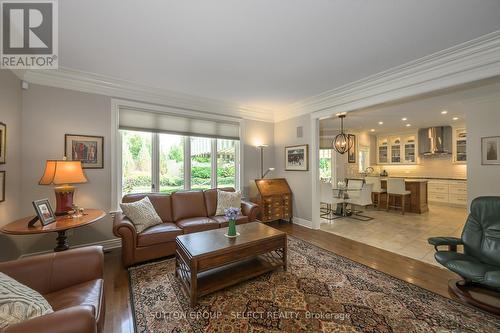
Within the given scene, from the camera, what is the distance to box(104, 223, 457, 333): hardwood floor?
1.85 meters

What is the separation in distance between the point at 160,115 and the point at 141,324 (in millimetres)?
3233

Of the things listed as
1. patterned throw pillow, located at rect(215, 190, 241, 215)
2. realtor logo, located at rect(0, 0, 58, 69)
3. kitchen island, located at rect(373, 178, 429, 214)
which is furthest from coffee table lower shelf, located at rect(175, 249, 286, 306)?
kitchen island, located at rect(373, 178, 429, 214)

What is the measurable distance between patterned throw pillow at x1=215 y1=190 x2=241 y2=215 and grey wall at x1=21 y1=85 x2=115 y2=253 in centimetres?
181

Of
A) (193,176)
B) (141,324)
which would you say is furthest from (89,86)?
(141,324)

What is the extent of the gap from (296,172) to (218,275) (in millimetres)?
3069

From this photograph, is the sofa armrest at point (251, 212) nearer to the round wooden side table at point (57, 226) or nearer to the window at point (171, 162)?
the window at point (171, 162)

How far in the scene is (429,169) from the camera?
276 inches


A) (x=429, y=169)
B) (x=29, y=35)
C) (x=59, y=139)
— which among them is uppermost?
(x=29, y=35)

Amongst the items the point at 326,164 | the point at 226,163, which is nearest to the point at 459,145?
the point at 326,164

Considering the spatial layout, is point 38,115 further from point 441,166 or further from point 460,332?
point 441,166

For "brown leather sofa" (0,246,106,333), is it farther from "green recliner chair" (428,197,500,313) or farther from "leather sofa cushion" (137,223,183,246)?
"green recliner chair" (428,197,500,313)

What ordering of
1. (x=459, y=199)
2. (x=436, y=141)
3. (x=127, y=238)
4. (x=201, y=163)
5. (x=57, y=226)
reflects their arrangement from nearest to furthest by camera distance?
(x=57, y=226) < (x=127, y=238) < (x=201, y=163) < (x=459, y=199) < (x=436, y=141)

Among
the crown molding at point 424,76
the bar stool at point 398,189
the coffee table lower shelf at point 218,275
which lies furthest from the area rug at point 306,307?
the bar stool at point 398,189

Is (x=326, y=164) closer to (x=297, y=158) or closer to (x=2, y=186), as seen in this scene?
(x=297, y=158)
